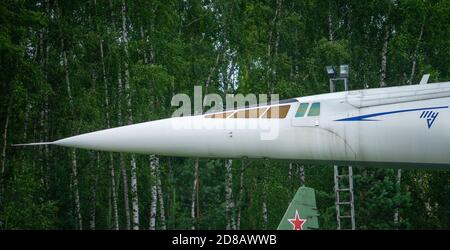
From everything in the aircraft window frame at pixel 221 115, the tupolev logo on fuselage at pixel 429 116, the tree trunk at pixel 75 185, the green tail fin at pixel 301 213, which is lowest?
the green tail fin at pixel 301 213

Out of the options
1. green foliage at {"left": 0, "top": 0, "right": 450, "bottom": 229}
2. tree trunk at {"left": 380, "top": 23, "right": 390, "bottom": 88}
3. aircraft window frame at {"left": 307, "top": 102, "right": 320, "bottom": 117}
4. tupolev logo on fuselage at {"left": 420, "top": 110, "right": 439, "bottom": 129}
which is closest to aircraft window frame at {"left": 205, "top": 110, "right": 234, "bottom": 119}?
aircraft window frame at {"left": 307, "top": 102, "right": 320, "bottom": 117}

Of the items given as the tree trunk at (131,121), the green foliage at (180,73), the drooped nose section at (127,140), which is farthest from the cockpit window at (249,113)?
the tree trunk at (131,121)

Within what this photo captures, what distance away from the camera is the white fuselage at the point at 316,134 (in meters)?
10.1

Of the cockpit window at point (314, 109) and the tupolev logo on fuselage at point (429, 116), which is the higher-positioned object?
the cockpit window at point (314, 109)

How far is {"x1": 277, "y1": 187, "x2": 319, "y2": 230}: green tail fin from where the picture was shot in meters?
11.2

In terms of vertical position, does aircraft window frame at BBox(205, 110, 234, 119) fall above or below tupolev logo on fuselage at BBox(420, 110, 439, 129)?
above

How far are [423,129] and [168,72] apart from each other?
943 cm

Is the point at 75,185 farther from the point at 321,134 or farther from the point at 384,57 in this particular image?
the point at 384,57

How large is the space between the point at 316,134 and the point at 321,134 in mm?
73

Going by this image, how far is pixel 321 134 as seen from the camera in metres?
10.4

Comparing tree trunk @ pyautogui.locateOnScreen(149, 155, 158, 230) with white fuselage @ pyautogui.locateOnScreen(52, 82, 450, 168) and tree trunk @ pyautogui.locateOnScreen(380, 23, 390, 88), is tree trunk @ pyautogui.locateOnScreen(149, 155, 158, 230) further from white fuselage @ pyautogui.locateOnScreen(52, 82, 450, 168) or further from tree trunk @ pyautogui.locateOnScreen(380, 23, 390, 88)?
tree trunk @ pyautogui.locateOnScreen(380, 23, 390, 88)

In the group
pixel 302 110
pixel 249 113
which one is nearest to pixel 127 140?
pixel 249 113

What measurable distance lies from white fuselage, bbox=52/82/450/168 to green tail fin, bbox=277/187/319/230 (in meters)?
1.12

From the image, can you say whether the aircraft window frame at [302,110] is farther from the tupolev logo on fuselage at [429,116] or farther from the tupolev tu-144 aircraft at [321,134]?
the tupolev logo on fuselage at [429,116]
